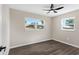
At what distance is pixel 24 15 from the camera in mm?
940

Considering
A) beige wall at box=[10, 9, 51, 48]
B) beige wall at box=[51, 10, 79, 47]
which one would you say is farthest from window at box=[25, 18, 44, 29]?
beige wall at box=[51, 10, 79, 47]

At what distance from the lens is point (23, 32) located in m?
1.02

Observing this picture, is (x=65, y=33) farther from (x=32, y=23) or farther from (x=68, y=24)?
(x=32, y=23)

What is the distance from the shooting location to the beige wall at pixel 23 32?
0.93 meters

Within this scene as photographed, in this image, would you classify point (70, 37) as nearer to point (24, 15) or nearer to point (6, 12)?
point (24, 15)

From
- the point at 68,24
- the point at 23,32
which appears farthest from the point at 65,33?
the point at 23,32

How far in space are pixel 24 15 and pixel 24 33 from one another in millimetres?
250

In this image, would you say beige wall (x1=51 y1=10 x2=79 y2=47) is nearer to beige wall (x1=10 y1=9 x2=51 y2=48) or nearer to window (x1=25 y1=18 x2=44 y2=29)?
beige wall (x1=10 y1=9 x2=51 y2=48)

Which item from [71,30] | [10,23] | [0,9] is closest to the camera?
[0,9]

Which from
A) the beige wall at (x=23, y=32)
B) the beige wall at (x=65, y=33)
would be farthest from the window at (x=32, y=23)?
the beige wall at (x=65, y=33)

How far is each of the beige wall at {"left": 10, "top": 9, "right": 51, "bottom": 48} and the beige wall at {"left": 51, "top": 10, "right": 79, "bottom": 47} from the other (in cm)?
8

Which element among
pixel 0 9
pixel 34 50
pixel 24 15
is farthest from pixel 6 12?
pixel 34 50

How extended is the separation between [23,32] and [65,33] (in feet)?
1.90

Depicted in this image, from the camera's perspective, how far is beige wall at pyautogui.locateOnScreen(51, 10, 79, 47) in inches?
36.4
